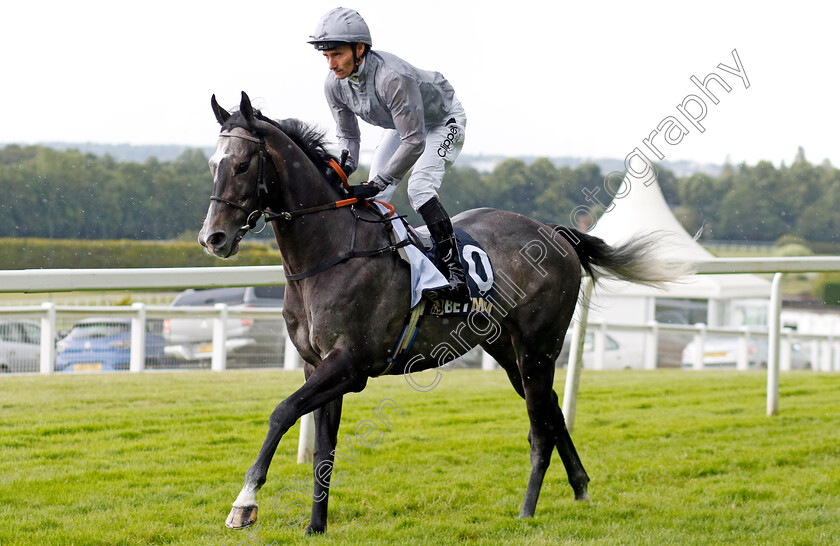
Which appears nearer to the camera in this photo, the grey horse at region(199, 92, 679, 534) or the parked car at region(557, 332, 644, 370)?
the grey horse at region(199, 92, 679, 534)

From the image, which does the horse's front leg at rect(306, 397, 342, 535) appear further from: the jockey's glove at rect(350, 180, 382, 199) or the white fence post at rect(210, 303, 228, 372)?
the white fence post at rect(210, 303, 228, 372)

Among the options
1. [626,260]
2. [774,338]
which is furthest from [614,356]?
[626,260]

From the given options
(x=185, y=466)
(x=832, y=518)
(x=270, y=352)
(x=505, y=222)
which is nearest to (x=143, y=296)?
(x=270, y=352)

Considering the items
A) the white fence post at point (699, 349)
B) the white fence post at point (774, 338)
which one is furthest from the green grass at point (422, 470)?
the white fence post at point (699, 349)

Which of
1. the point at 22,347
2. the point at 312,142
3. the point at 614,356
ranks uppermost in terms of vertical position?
the point at 312,142

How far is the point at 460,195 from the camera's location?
9148 mm

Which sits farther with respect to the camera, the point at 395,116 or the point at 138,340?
the point at 138,340

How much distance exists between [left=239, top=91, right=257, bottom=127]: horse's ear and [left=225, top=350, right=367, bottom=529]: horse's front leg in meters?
0.98

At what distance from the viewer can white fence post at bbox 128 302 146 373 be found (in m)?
10.1

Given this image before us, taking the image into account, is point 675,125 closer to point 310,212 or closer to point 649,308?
point 310,212

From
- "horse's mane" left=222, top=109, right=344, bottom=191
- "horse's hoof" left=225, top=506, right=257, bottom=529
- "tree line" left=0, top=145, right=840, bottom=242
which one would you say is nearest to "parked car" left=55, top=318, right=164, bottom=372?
"tree line" left=0, top=145, right=840, bottom=242

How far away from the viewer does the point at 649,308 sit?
16.6m

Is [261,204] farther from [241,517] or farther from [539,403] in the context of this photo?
[539,403]

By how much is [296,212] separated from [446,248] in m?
0.76
